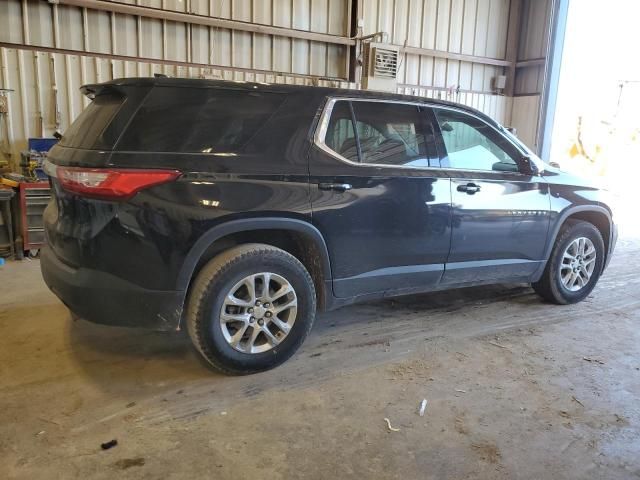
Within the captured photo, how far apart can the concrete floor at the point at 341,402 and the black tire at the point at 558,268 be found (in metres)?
0.33

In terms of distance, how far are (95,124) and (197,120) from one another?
0.56m

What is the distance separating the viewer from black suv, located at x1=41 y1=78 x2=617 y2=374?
2588 millimetres

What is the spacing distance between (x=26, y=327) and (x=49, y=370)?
813 mm

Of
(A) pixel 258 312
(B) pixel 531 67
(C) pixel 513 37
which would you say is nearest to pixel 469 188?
(A) pixel 258 312

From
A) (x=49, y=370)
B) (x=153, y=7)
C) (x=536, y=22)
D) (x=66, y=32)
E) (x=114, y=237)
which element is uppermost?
(x=536, y=22)

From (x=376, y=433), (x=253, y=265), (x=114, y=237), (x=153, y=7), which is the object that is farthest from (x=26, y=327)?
(x=153, y=7)

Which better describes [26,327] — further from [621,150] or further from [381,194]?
[621,150]

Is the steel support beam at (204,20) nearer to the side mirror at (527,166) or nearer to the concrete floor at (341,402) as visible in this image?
the concrete floor at (341,402)

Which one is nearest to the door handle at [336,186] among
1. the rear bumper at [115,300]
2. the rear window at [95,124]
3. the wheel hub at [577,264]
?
the rear bumper at [115,300]

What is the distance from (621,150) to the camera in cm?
1309

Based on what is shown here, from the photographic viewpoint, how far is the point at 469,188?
139 inches

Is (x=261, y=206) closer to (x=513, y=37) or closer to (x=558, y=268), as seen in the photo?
(x=558, y=268)

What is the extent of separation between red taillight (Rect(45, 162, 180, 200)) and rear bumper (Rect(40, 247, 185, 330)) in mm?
417

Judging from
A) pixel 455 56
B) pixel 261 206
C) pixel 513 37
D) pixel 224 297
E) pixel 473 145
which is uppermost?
pixel 513 37
